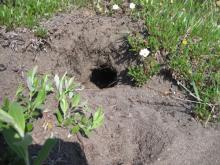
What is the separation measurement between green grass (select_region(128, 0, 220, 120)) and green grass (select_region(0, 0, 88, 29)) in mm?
857

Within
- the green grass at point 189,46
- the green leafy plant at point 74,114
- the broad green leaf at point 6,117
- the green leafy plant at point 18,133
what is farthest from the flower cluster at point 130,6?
the broad green leaf at point 6,117

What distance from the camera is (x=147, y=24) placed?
4.42 meters

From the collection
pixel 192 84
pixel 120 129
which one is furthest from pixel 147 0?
pixel 120 129

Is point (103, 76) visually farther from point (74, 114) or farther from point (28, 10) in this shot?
point (74, 114)

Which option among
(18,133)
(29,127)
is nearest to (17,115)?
(18,133)

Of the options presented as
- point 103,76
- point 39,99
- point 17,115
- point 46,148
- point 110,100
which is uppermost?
point 17,115

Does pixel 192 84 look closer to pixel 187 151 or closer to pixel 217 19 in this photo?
pixel 187 151

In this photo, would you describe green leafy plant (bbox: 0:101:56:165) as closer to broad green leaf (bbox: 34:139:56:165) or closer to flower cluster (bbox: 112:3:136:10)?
broad green leaf (bbox: 34:139:56:165)

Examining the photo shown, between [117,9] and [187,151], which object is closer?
[187,151]

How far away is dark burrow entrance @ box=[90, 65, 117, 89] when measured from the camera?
472cm

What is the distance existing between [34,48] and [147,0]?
4.35 ft

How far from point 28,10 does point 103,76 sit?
1095 millimetres

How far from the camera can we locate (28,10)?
468 centimetres

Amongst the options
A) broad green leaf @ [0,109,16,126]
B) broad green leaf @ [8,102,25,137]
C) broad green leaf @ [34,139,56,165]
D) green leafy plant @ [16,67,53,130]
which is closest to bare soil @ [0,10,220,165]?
green leafy plant @ [16,67,53,130]
